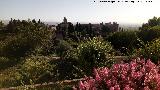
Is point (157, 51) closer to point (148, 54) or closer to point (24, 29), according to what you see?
point (148, 54)

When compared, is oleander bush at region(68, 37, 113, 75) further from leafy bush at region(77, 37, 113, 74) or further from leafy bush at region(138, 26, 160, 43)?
leafy bush at region(138, 26, 160, 43)

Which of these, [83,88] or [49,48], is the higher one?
[83,88]

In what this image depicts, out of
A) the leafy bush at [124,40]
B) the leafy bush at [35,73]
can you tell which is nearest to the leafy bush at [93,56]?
the leafy bush at [35,73]

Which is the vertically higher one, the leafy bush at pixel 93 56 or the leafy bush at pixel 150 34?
the leafy bush at pixel 93 56

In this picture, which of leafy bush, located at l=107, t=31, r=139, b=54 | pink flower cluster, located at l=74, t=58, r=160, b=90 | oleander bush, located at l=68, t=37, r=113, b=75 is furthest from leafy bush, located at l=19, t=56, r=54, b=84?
leafy bush, located at l=107, t=31, r=139, b=54

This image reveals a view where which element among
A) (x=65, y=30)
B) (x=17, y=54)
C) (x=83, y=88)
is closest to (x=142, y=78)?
(x=83, y=88)

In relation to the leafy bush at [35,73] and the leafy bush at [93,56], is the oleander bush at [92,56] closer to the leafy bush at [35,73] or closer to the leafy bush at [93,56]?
the leafy bush at [93,56]

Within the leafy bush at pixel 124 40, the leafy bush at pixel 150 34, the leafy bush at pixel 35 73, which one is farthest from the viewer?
the leafy bush at pixel 150 34

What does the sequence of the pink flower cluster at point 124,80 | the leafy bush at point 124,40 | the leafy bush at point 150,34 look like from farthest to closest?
the leafy bush at point 150,34, the leafy bush at point 124,40, the pink flower cluster at point 124,80

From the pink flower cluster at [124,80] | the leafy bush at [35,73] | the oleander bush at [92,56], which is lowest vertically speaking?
the leafy bush at [35,73]

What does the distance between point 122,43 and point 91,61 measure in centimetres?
1485

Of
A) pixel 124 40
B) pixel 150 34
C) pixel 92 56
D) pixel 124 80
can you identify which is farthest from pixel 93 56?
pixel 150 34

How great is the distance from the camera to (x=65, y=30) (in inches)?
1592

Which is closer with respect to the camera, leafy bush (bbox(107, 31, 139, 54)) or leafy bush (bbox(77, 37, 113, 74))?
leafy bush (bbox(77, 37, 113, 74))
